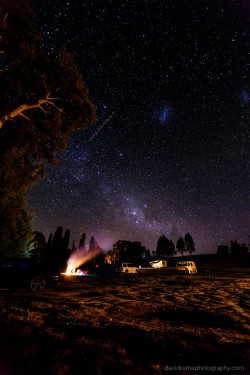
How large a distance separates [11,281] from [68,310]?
5178 mm

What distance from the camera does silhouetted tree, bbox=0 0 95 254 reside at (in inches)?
461

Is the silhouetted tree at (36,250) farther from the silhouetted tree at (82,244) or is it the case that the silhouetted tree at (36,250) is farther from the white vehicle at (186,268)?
the silhouetted tree at (82,244)

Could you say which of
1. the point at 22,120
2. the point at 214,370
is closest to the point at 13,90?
the point at 22,120

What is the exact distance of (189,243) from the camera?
93750mm

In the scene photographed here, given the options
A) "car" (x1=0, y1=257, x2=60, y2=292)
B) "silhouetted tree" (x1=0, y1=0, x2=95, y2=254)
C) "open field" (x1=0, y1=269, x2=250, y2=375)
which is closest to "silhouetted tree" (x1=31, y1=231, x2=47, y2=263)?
"car" (x1=0, y1=257, x2=60, y2=292)

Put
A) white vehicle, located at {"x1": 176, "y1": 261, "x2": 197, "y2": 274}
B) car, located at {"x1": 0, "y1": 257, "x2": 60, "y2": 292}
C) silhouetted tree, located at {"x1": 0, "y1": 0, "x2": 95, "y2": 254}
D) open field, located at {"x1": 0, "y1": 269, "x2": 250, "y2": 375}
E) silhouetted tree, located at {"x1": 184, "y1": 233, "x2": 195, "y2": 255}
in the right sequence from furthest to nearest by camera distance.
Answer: silhouetted tree, located at {"x1": 184, "y1": 233, "x2": 195, "y2": 255}
white vehicle, located at {"x1": 176, "y1": 261, "x2": 197, "y2": 274}
silhouetted tree, located at {"x1": 0, "y1": 0, "x2": 95, "y2": 254}
car, located at {"x1": 0, "y1": 257, "x2": 60, "y2": 292}
open field, located at {"x1": 0, "y1": 269, "x2": 250, "y2": 375}

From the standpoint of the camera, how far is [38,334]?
4441mm

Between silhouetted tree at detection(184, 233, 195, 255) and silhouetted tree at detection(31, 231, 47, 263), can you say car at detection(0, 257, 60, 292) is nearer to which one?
silhouetted tree at detection(31, 231, 47, 263)

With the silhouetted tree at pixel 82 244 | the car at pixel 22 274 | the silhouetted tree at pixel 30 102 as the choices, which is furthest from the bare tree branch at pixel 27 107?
the silhouetted tree at pixel 82 244

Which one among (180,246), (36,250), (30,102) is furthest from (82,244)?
(30,102)

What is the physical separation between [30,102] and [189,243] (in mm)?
89680

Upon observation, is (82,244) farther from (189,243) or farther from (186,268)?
(186,268)

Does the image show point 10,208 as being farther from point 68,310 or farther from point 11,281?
point 68,310

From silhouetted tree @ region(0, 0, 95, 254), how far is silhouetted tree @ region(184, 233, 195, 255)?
8672cm
